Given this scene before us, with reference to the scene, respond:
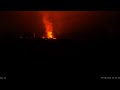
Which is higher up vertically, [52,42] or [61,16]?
[61,16]

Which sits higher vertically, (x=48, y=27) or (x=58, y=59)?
(x=48, y=27)

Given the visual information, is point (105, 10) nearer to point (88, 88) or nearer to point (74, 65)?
point (74, 65)

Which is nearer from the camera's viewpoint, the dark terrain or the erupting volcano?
the dark terrain

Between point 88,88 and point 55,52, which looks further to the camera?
point 55,52

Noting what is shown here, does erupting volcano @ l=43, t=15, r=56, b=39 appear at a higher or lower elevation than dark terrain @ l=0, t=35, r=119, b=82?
higher

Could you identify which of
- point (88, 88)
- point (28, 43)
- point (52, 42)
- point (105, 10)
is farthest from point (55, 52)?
point (105, 10)

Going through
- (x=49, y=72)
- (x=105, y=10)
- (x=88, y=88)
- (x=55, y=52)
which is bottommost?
(x=88, y=88)

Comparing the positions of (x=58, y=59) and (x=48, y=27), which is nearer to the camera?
(x=58, y=59)

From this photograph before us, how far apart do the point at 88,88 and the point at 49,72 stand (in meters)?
0.38

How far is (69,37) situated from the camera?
2.36 meters

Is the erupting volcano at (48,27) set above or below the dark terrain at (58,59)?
above

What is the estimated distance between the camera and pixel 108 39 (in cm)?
238

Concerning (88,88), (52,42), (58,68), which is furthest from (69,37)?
(88,88)

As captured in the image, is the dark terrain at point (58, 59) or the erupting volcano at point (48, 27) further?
the erupting volcano at point (48, 27)
